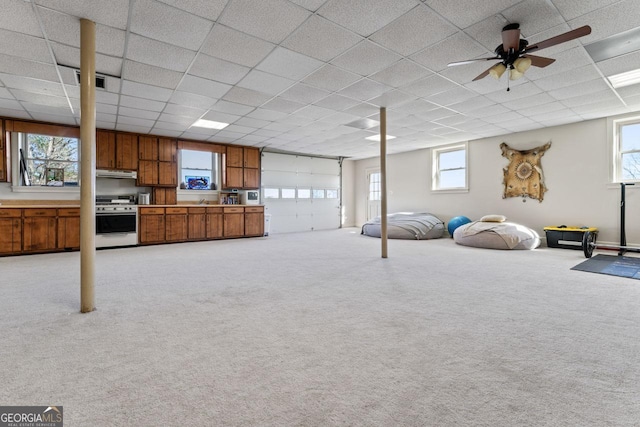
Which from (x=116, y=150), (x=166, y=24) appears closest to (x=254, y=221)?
(x=116, y=150)

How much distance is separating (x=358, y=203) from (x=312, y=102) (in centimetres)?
746

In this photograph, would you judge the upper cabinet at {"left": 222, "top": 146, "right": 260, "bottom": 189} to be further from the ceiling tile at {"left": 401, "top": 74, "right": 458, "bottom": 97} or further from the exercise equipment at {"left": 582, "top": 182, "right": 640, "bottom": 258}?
the exercise equipment at {"left": 582, "top": 182, "right": 640, "bottom": 258}

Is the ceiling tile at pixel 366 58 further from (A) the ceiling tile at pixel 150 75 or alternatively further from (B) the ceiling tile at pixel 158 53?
(A) the ceiling tile at pixel 150 75

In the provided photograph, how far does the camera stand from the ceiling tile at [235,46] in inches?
131

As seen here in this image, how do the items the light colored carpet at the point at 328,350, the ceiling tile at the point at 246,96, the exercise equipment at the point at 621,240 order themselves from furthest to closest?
the exercise equipment at the point at 621,240, the ceiling tile at the point at 246,96, the light colored carpet at the point at 328,350

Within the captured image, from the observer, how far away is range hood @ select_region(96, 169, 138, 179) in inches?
284

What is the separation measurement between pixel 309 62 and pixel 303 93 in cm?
112

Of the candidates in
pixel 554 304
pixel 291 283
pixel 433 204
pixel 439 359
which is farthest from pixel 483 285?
pixel 433 204

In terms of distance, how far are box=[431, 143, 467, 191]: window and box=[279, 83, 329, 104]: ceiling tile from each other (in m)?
5.74

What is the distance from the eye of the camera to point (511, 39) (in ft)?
10.5

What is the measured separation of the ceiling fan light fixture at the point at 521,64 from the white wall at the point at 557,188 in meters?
4.89

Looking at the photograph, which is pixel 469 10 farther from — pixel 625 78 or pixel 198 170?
pixel 198 170

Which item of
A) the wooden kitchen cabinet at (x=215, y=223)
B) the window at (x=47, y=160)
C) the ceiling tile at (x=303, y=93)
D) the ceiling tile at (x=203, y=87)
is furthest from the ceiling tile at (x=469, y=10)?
the window at (x=47, y=160)

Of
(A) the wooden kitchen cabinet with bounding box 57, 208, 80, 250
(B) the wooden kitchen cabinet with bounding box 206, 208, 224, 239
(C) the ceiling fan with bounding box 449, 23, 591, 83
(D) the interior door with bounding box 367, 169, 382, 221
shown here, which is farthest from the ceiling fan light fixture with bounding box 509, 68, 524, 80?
(A) the wooden kitchen cabinet with bounding box 57, 208, 80, 250
